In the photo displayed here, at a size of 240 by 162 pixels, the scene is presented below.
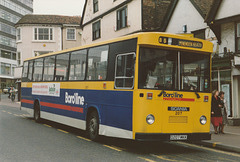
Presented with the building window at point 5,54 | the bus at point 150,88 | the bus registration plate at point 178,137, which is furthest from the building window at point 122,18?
the building window at point 5,54

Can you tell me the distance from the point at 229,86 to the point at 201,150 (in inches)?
314

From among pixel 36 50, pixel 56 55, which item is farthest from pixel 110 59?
pixel 36 50

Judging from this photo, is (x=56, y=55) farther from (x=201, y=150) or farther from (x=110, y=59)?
(x=201, y=150)

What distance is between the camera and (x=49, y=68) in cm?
1483

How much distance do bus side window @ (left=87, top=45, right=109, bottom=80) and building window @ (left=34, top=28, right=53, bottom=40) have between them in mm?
33682

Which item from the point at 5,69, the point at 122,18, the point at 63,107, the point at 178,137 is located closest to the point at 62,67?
the point at 63,107

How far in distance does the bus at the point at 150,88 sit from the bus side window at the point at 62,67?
236 cm

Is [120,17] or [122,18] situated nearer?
[122,18]

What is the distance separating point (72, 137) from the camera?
37.3ft

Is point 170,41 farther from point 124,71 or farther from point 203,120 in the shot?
point 203,120

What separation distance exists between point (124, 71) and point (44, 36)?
3645 cm

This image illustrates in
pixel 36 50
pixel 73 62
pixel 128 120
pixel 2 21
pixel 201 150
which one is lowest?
pixel 201 150

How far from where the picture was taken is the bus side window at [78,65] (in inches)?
445

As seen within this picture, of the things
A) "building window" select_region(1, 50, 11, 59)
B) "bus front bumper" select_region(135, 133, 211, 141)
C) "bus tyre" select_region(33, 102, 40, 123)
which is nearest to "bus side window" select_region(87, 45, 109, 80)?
"bus front bumper" select_region(135, 133, 211, 141)
